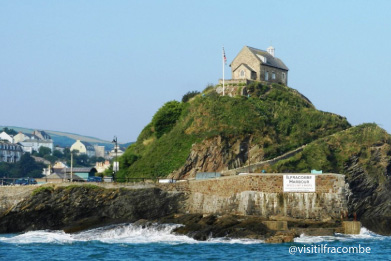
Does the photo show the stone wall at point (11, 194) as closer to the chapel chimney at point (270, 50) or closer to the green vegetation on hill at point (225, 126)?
the green vegetation on hill at point (225, 126)

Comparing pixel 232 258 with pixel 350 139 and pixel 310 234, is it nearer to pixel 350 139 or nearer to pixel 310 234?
pixel 310 234

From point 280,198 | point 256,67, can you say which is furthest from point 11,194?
point 256,67

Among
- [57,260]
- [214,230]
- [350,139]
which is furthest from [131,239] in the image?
[350,139]

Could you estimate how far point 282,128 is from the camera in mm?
89125

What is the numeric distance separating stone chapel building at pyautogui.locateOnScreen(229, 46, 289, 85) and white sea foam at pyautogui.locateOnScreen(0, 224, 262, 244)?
161 feet

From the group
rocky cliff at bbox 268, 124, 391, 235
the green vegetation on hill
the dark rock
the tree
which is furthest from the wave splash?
the tree

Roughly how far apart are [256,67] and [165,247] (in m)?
58.5

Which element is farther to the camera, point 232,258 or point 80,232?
point 80,232

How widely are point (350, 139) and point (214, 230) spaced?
3561 centimetres

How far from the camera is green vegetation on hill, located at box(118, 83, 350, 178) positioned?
82.9 m

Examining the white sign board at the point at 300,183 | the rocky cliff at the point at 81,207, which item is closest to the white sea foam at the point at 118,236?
the rocky cliff at the point at 81,207

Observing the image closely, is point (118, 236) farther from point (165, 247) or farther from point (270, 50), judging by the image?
point (270, 50)

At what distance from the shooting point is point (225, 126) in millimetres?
84312

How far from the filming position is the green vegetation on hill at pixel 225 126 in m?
82.9
